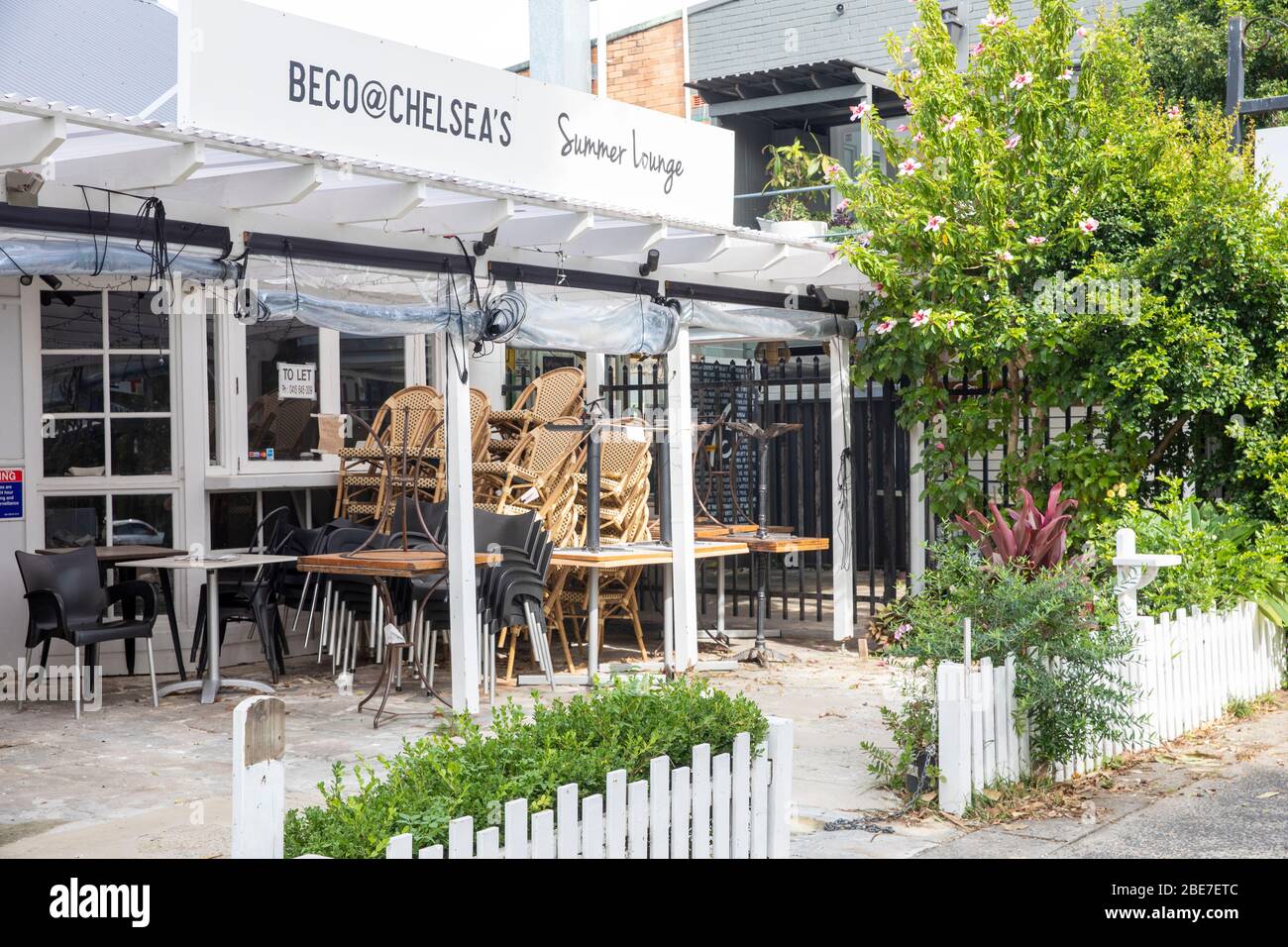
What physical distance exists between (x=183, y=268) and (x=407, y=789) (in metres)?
3.65

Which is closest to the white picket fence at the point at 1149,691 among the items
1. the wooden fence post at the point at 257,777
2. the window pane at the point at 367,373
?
the wooden fence post at the point at 257,777

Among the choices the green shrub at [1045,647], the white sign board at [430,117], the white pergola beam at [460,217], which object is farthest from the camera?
the white pergola beam at [460,217]

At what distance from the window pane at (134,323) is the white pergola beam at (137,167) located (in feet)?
10.4

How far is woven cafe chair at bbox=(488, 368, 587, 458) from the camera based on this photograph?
401 inches

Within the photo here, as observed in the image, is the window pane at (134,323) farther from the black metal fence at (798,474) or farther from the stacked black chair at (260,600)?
the black metal fence at (798,474)

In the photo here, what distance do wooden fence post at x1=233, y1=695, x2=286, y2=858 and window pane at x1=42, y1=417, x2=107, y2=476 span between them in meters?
6.73

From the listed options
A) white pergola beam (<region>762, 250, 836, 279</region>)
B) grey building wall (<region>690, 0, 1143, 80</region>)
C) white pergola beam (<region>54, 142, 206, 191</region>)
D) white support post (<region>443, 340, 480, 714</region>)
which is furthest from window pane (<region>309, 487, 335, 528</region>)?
grey building wall (<region>690, 0, 1143, 80</region>)

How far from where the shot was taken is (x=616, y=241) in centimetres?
817

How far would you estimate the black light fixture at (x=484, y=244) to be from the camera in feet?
24.7

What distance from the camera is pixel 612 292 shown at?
8.83 metres

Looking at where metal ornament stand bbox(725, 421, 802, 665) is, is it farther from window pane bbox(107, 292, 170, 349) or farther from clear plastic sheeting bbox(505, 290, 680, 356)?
window pane bbox(107, 292, 170, 349)
